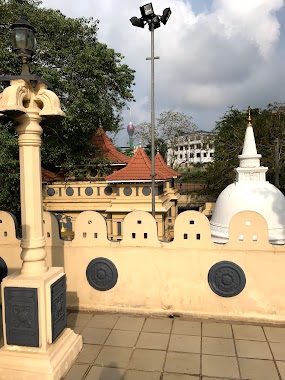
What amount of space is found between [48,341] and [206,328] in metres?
2.65

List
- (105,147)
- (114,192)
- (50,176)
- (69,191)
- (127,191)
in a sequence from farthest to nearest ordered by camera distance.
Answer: (105,147)
(50,176)
(69,191)
(114,192)
(127,191)

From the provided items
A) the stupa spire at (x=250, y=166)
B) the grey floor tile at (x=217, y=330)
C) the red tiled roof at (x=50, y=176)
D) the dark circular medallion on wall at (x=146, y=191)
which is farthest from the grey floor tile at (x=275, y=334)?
the red tiled roof at (x=50, y=176)

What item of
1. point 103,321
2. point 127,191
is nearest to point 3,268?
point 103,321

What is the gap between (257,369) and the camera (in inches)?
165

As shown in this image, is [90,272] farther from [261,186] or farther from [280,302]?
[261,186]

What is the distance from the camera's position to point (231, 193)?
1013cm

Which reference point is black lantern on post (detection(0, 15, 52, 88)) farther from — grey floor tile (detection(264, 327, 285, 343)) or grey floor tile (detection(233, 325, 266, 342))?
grey floor tile (detection(264, 327, 285, 343))

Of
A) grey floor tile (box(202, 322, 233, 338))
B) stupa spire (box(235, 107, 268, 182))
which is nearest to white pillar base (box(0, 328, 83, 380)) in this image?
grey floor tile (box(202, 322, 233, 338))

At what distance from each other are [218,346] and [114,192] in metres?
12.3

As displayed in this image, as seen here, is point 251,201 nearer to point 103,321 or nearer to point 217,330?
point 217,330

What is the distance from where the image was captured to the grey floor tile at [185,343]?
468cm

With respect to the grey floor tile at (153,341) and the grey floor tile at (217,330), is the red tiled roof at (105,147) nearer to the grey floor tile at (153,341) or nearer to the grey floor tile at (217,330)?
the grey floor tile at (217,330)

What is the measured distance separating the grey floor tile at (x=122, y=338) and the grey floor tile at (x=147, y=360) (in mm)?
249

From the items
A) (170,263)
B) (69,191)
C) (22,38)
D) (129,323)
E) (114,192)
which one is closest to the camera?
(22,38)
